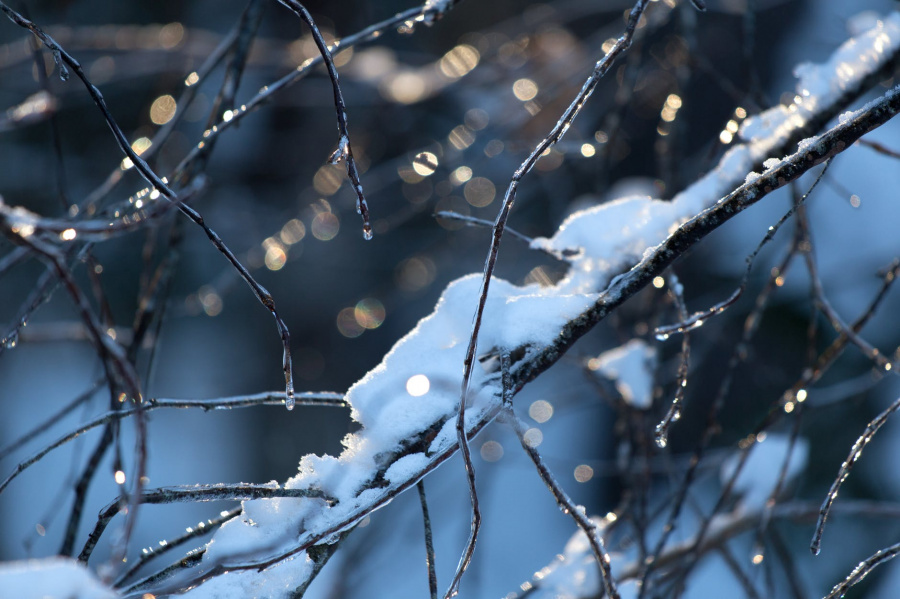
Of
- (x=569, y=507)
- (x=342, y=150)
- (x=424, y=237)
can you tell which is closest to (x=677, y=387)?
(x=569, y=507)

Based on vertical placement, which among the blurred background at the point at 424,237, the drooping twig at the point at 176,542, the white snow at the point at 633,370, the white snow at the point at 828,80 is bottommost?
the drooping twig at the point at 176,542

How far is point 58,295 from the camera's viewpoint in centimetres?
353

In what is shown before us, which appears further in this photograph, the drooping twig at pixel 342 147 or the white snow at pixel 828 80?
the white snow at pixel 828 80

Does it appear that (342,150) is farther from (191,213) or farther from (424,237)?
(424,237)

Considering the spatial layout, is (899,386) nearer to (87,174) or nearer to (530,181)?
(530,181)

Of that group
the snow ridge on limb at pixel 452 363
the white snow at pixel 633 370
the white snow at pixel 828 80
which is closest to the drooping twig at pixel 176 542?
the snow ridge on limb at pixel 452 363

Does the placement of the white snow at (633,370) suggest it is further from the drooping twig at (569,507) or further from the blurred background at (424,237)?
the drooping twig at (569,507)

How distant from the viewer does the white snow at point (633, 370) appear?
0.92 m

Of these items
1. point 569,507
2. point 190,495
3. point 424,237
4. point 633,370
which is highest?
point 424,237

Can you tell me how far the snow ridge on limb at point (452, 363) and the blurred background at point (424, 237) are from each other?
0.28 meters

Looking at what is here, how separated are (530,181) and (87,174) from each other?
1986mm

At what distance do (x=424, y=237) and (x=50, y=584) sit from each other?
260 cm

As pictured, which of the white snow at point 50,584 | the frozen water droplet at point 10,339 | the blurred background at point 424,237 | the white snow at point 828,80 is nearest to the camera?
the white snow at point 50,584

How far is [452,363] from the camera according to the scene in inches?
24.2
